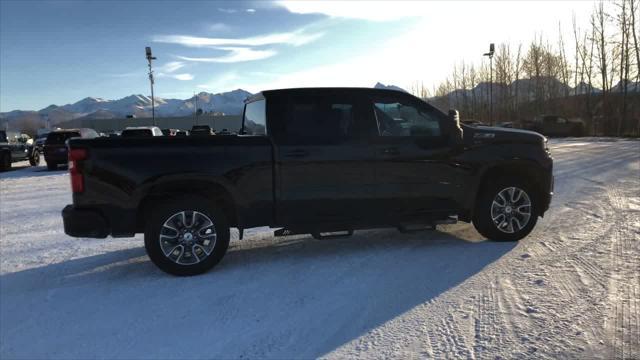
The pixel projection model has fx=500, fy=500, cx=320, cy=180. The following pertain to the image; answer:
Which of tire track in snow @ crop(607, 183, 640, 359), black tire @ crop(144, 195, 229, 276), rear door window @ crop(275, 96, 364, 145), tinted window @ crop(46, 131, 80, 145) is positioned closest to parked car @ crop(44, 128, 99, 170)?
tinted window @ crop(46, 131, 80, 145)

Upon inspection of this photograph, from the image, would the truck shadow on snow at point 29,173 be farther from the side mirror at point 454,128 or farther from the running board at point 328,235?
the side mirror at point 454,128

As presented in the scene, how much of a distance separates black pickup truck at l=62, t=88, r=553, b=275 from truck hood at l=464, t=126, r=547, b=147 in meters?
0.02

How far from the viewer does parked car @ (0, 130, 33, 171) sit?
2317cm

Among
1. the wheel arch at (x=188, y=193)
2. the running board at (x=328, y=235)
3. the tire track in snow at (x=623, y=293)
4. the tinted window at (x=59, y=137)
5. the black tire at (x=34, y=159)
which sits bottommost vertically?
the tire track in snow at (x=623, y=293)

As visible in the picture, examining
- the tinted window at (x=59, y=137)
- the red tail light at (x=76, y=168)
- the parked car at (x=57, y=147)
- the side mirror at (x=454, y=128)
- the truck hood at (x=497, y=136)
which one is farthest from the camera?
the tinted window at (x=59, y=137)

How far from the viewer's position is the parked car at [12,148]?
23.2 meters

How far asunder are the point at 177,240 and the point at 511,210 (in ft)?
13.7


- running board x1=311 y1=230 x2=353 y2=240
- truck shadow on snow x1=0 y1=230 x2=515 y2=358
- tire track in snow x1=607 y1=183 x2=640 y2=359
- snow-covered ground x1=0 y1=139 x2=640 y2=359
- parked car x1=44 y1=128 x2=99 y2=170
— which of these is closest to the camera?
tire track in snow x1=607 y1=183 x2=640 y2=359

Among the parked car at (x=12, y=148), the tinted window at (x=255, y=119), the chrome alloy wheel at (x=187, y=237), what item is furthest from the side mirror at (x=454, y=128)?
the parked car at (x=12, y=148)

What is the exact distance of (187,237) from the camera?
550cm

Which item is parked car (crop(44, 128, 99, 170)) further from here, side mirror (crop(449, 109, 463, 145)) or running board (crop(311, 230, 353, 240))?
side mirror (crop(449, 109, 463, 145))

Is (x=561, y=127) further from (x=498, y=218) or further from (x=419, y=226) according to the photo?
(x=419, y=226)

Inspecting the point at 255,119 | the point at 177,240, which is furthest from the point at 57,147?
the point at 177,240

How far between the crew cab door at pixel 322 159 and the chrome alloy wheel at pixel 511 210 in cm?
175
